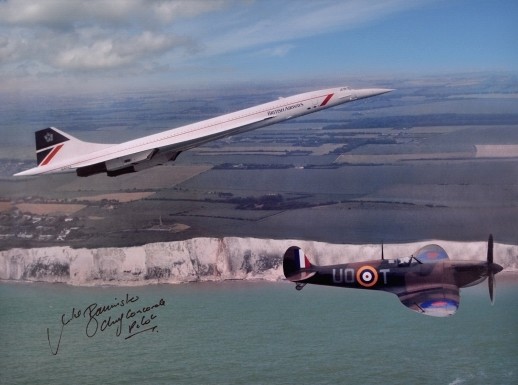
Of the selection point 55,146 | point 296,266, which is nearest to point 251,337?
point 296,266

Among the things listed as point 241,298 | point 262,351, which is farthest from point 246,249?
point 262,351

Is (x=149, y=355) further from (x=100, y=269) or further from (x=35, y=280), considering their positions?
(x=35, y=280)

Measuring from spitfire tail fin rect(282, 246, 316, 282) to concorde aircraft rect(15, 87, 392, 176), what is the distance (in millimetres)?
951

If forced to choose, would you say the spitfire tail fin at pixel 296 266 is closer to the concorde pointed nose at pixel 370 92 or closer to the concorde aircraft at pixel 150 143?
the concorde aircraft at pixel 150 143

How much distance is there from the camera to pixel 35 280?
4.68 meters

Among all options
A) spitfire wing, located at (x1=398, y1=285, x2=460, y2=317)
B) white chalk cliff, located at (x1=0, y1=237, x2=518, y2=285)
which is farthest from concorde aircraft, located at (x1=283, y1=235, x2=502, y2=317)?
white chalk cliff, located at (x1=0, y1=237, x2=518, y2=285)

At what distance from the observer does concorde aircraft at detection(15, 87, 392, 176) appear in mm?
4469

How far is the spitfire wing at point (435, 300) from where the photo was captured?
13.8 ft

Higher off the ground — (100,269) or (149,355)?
(100,269)

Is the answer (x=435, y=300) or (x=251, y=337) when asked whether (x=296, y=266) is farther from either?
(x=435, y=300)

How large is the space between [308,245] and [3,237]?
2.28m
